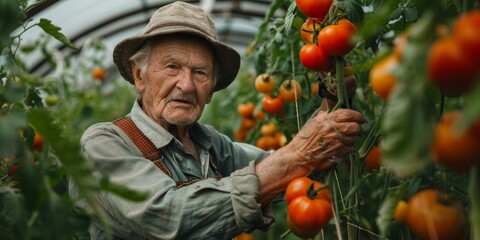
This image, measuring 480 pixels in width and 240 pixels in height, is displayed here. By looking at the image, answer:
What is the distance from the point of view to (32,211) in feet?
3.39

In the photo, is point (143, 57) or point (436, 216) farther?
point (143, 57)

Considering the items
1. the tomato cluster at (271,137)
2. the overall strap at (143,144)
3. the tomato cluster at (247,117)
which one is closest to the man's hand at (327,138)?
the overall strap at (143,144)

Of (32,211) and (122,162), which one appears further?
(122,162)

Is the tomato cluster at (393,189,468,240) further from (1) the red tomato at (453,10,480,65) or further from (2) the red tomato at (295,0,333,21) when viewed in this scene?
(2) the red tomato at (295,0,333,21)

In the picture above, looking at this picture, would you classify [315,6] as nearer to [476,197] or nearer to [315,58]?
[315,58]

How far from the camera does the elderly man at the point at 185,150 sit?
1.45 metres

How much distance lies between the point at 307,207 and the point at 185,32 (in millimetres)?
774

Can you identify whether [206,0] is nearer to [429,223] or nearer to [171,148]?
[171,148]

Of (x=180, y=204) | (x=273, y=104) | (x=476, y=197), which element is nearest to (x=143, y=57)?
(x=273, y=104)

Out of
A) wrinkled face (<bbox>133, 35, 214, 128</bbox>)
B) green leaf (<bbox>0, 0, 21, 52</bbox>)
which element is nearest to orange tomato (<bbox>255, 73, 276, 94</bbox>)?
wrinkled face (<bbox>133, 35, 214, 128</bbox>)

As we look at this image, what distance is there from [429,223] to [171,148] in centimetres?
104

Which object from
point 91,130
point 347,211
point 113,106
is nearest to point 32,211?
point 91,130

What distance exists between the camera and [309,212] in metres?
1.28

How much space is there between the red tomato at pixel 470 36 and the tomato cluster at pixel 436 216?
0.33 m
